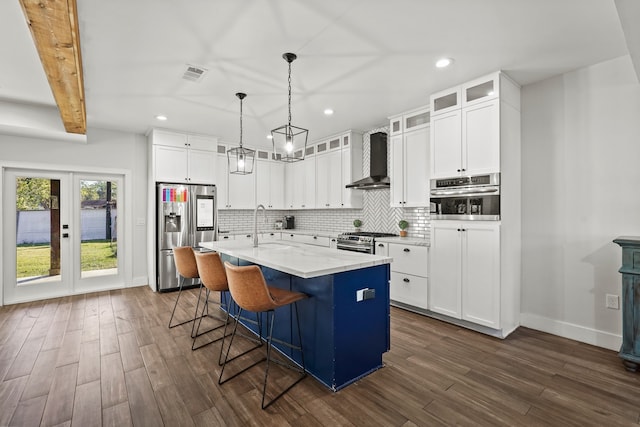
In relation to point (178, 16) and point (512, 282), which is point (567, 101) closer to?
point (512, 282)

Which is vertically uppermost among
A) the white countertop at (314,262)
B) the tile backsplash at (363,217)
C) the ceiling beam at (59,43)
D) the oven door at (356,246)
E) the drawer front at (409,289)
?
the ceiling beam at (59,43)

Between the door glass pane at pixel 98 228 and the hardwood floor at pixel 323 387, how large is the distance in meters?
1.86

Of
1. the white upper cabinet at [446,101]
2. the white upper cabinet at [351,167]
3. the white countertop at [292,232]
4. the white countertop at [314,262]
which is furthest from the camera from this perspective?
the white countertop at [292,232]

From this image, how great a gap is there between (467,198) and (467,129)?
0.75 meters

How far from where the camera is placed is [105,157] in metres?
5.19

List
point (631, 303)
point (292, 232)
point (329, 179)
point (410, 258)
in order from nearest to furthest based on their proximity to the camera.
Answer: point (631, 303) → point (410, 258) → point (329, 179) → point (292, 232)

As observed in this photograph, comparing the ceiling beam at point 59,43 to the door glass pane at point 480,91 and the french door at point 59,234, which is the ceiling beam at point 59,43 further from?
the door glass pane at point 480,91

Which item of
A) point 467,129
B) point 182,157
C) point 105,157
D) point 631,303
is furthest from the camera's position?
point 182,157

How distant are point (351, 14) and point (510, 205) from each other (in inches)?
98.0

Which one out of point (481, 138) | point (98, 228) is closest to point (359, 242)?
point (481, 138)

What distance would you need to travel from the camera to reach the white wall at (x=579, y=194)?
2859mm

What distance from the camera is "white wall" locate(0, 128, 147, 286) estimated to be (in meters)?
4.54

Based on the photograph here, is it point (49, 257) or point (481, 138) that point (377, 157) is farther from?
point (49, 257)

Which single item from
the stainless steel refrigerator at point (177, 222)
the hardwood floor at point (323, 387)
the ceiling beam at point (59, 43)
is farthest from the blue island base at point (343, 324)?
the stainless steel refrigerator at point (177, 222)
